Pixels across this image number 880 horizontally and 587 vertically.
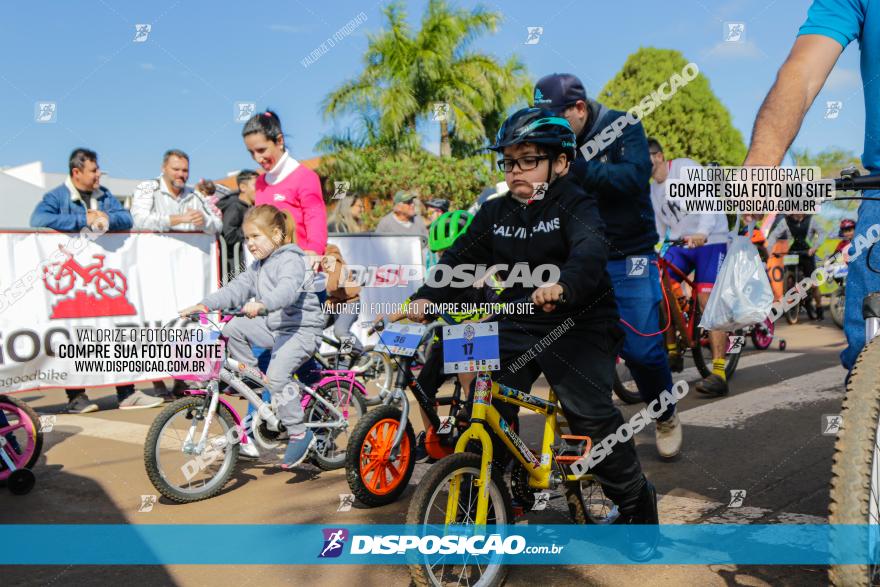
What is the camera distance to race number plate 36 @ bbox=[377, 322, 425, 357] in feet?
11.5

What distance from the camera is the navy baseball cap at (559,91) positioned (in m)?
4.23

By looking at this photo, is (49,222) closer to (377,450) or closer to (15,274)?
(15,274)

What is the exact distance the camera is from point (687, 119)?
42062 millimetres

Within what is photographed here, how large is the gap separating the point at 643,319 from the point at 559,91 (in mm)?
1468

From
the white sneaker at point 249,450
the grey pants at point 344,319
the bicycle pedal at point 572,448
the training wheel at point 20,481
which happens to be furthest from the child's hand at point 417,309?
the grey pants at point 344,319

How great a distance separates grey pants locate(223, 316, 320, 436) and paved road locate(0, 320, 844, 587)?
49cm

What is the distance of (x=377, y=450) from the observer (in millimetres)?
4297

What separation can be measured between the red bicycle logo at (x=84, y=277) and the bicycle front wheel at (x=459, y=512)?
6.07 m

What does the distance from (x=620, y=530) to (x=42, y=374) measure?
6046 mm

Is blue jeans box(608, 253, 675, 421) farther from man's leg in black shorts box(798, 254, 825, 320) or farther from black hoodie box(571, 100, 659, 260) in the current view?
man's leg in black shorts box(798, 254, 825, 320)

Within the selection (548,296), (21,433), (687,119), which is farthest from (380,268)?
(687,119)

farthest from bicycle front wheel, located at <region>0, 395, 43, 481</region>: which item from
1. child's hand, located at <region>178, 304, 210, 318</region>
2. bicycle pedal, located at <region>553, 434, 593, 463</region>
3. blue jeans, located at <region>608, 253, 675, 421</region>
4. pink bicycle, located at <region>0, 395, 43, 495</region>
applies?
blue jeans, located at <region>608, 253, 675, 421</region>

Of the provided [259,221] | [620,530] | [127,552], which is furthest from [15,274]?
[620,530]

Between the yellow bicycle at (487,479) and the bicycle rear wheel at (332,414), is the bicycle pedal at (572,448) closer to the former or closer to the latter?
the yellow bicycle at (487,479)
